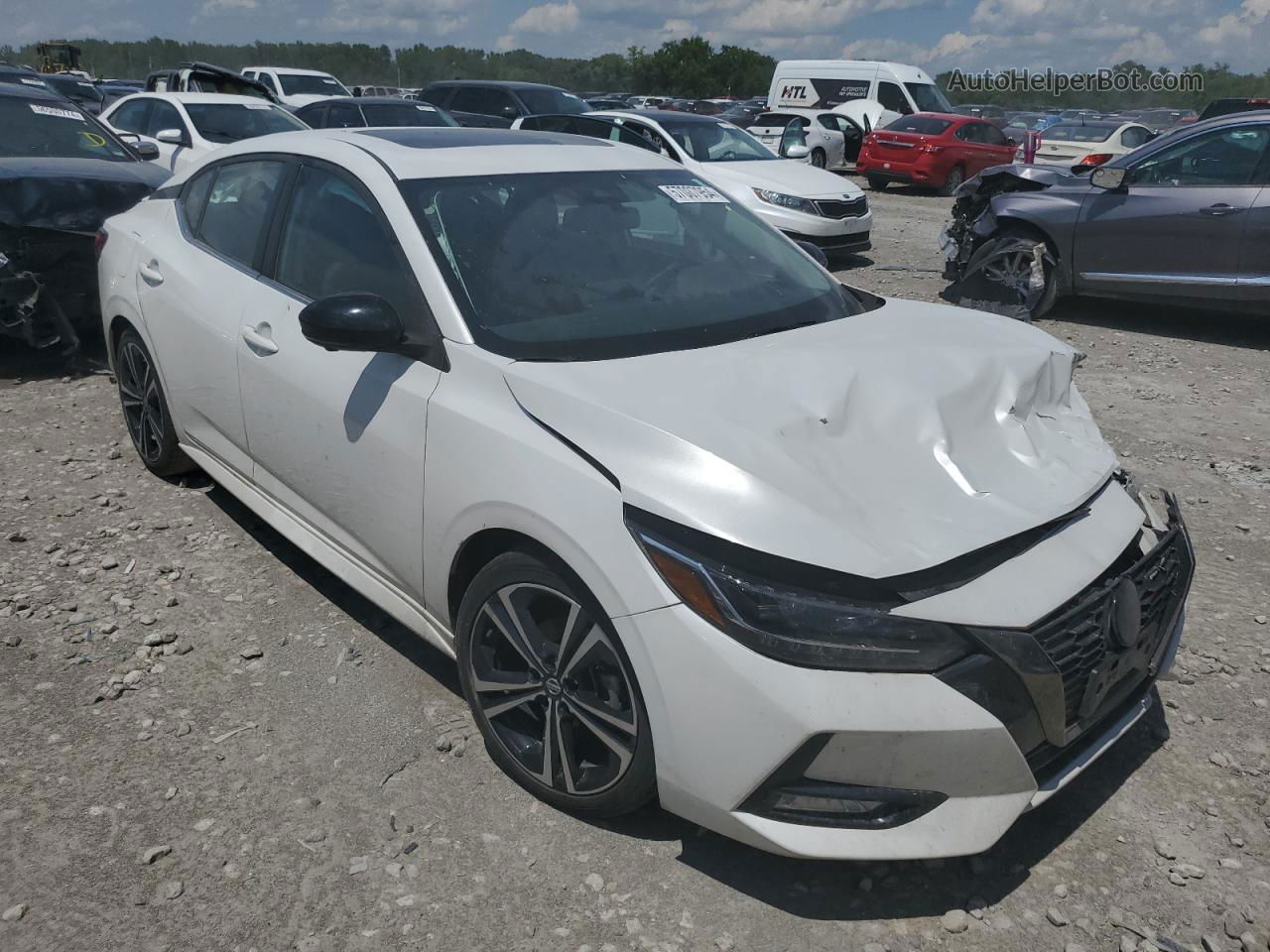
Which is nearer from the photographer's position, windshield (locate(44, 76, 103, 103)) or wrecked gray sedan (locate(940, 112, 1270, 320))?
wrecked gray sedan (locate(940, 112, 1270, 320))

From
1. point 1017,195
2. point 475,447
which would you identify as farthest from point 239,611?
point 1017,195

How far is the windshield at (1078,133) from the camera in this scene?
2012 cm

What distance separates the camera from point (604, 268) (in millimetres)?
3342

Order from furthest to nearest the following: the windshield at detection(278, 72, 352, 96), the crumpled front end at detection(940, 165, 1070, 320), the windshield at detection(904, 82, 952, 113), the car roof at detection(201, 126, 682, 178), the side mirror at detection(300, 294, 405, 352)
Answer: the windshield at detection(904, 82, 952, 113) < the windshield at detection(278, 72, 352, 96) < the crumpled front end at detection(940, 165, 1070, 320) < the car roof at detection(201, 126, 682, 178) < the side mirror at detection(300, 294, 405, 352)

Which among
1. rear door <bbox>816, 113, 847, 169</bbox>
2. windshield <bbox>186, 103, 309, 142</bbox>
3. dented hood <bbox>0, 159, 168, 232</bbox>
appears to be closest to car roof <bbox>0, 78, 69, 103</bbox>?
dented hood <bbox>0, 159, 168, 232</bbox>

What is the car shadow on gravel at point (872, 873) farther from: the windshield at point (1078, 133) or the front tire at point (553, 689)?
the windshield at point (1078, 133)

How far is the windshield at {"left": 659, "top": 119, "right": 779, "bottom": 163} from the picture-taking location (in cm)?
1190

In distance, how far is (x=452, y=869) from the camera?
2621 mm

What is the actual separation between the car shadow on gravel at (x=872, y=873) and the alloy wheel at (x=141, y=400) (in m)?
3.08

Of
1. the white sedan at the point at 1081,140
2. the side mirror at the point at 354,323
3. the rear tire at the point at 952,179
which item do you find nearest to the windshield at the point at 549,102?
the rear tire at the point at 952,179

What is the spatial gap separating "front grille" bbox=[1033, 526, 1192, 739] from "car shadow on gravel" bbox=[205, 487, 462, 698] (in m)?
1.82

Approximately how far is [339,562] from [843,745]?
6.20ft

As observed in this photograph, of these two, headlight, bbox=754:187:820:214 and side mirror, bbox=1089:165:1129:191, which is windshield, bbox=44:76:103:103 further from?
side mirror, bbox=1089:165:1129:191

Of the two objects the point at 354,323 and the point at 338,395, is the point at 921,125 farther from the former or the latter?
the point at 354,323
